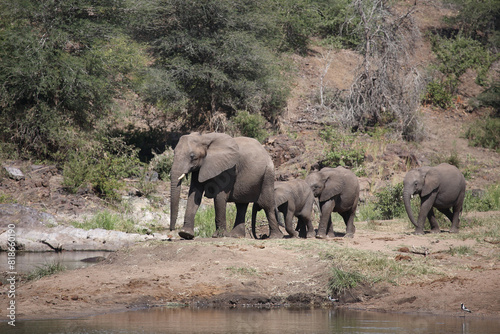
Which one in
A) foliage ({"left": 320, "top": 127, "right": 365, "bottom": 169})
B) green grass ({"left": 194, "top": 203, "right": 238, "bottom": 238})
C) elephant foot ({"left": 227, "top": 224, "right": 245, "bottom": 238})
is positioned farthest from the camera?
foliage ({"left": 320, "top": 127, "right": 365, "bottom": 169})

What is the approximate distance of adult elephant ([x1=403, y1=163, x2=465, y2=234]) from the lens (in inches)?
555

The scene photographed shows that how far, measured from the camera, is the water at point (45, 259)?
1177 cm

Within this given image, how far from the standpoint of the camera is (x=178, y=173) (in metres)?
11.0

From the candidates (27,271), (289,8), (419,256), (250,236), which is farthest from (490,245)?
(289,8)

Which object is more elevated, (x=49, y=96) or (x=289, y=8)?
(x=289, y=8)

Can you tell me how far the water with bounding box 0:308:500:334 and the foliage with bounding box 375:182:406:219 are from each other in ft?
30.0

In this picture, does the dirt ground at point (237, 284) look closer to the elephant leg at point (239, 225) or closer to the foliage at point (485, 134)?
the elephant leg at point (239, 225)

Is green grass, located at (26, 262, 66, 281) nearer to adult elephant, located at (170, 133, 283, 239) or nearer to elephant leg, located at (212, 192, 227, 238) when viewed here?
adult elephant, located at (170, 133, 283, 239)

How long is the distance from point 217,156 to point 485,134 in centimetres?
1962

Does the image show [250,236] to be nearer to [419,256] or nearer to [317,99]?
[419,256]

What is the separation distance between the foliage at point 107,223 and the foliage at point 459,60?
2244 cm

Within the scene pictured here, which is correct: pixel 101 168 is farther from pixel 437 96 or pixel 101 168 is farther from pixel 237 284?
pixel 437 96

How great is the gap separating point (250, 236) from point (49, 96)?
11814 mm

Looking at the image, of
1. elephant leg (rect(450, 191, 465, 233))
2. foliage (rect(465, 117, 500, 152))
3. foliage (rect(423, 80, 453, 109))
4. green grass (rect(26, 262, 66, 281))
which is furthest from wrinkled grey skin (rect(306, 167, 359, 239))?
foliage (rect(423, 80, 453, 109))
